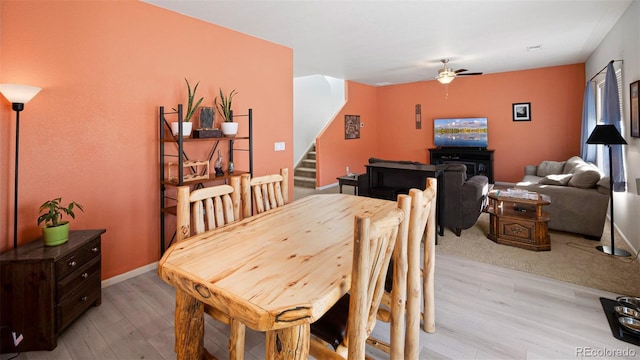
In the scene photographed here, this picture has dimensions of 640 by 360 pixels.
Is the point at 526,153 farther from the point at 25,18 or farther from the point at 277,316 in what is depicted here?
the point at 25,18

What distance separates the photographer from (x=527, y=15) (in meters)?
3.42

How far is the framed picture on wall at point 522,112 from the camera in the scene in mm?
6633

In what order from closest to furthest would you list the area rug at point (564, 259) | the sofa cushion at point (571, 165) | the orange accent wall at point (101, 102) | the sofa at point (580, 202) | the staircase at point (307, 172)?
1. the orange accent wall at point (101, 102)
2. the area rug at point (564, 259)
3. the sofa at point (580, 202)
4. the sofa cushion at point (571, 165)
5. the staircase at point (307, 172)

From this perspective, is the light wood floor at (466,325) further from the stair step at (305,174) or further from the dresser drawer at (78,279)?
the stair step at (305,174)

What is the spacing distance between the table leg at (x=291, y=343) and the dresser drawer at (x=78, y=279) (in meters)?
1.68

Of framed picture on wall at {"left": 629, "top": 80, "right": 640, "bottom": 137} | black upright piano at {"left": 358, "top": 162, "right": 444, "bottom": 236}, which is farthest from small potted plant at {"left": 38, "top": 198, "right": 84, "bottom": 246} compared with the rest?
framed picture on wall at {"left": 629, "top": 80, "right": 640, "bottom": 137}

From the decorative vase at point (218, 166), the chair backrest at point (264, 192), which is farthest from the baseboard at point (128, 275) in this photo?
the chair backrest at point (264, 192)

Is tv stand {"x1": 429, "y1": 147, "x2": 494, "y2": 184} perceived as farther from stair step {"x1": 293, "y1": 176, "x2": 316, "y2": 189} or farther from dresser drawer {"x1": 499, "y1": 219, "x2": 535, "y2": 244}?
dresser drawer {"x1": 499, "y1": 219, "x2": 535, "y2": 244}

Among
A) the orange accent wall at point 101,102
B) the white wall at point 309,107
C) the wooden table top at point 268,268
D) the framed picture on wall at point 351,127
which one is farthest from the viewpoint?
the white wall at point 309,107

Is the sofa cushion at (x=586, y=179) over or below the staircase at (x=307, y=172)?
below

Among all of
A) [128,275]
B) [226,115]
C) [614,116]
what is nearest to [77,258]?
[128,275]

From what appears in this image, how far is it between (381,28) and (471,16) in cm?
96

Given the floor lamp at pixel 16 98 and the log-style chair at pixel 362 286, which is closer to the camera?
the log-style chair at pixel 362 286

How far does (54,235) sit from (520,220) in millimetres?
4173
